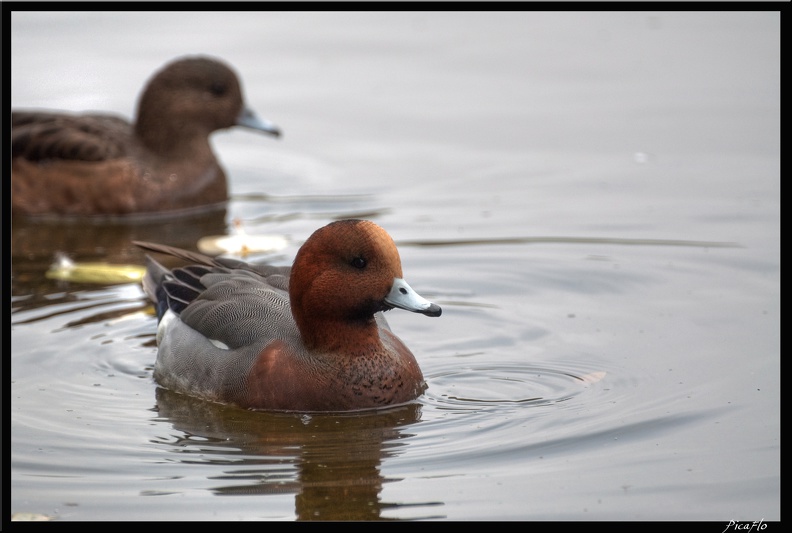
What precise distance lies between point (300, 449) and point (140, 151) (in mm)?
5466

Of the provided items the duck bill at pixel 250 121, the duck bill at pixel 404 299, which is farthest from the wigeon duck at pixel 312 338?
the duck bill at pixel 250 121

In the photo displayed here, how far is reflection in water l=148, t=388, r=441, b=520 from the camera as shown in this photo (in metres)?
6.30

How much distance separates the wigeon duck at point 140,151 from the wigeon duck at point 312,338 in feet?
12.3

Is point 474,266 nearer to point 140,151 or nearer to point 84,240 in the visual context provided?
point 84,240

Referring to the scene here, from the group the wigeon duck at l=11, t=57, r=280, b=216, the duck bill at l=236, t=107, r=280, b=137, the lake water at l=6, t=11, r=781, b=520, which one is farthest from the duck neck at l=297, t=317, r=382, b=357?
the duck bill at l=236, t=107, r=280, b=137

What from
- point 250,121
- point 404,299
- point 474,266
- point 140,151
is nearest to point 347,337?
point 404,299

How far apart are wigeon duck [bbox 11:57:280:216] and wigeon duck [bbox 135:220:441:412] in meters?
3.74

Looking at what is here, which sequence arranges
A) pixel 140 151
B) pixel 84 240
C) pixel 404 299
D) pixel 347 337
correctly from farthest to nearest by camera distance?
pixel 140 151 → pixel 84 240 → pixel 347 337 → pixel 404 299

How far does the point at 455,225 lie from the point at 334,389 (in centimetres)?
354

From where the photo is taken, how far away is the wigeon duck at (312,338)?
23.4 feet

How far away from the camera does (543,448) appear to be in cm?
671

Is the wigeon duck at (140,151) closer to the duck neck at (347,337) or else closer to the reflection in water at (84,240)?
the reflection in water at (84,240)

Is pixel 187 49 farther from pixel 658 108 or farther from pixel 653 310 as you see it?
pixel 653 310

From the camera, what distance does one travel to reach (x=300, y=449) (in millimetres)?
6844
